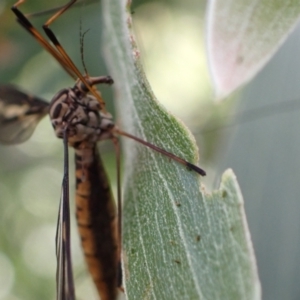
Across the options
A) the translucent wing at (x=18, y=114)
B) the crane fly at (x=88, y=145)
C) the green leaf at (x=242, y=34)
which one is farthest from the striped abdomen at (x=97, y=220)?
the green leaf at (x=242, y=34)

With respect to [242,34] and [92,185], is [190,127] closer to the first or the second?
[92,185]

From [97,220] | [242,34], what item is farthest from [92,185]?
[242,34]

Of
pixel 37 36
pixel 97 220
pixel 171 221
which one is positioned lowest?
pixel 97 220

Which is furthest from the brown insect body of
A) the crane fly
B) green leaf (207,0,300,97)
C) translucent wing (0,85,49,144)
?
green leaf (207,0,300,97)

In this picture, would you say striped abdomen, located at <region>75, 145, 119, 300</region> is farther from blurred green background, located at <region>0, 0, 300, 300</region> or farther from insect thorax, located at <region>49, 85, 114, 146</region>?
blurred green background, located at <region>0, 0, 300, 300</region>

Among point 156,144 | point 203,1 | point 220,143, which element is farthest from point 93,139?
point 203,1
